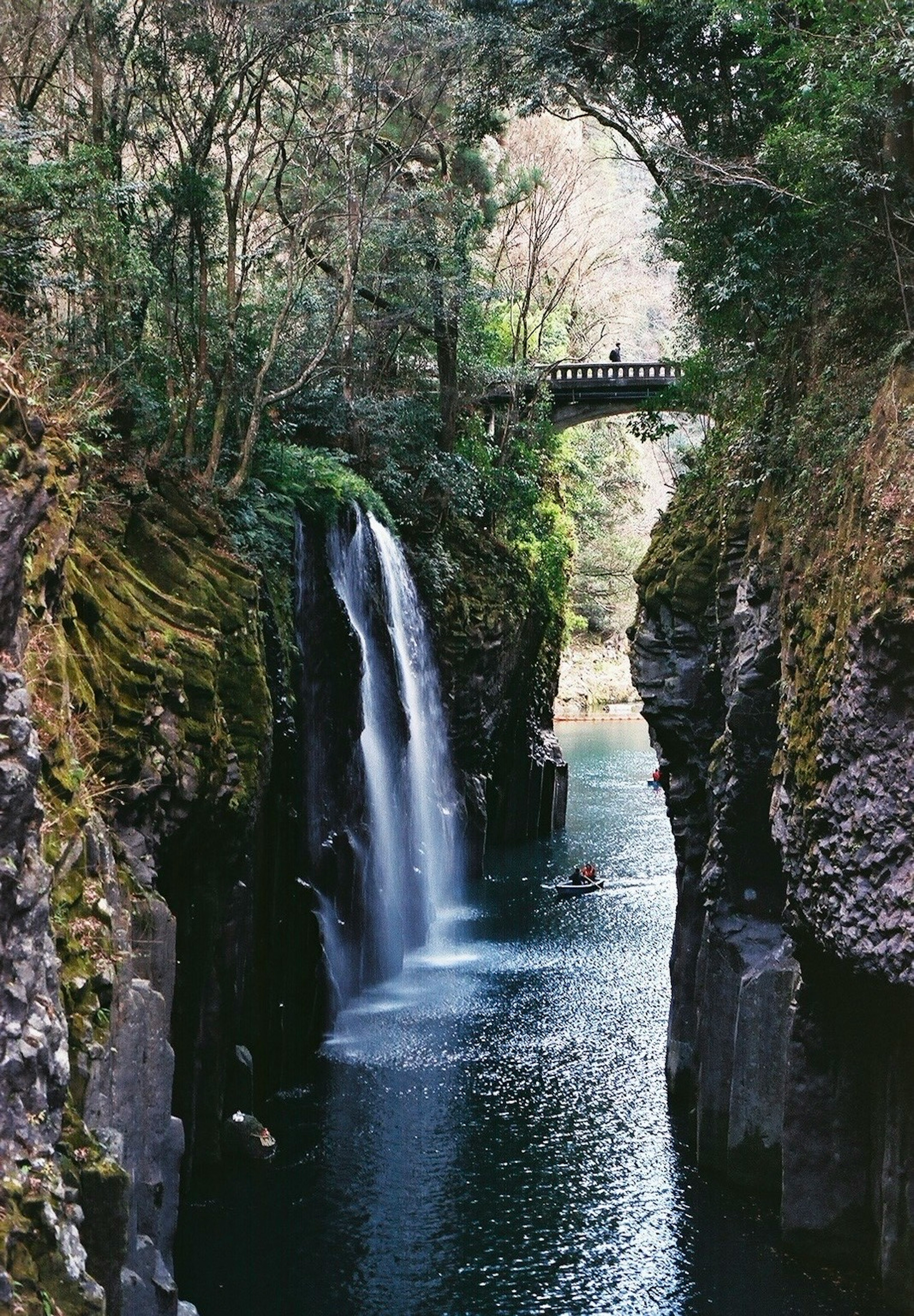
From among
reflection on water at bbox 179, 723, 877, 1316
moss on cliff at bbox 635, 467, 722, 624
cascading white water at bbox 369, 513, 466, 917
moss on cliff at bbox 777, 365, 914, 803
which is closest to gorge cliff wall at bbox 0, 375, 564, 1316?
reflection on water at bbox 179, 723, 877, 1316

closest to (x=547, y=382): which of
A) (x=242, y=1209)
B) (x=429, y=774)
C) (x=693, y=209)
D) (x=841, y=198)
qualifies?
(x=429, y=774)

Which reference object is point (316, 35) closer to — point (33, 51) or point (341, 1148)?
point (33, 51)

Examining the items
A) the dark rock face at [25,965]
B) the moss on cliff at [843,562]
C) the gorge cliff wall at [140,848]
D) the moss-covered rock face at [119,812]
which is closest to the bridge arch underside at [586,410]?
the gorge cliff wall at [140,848]

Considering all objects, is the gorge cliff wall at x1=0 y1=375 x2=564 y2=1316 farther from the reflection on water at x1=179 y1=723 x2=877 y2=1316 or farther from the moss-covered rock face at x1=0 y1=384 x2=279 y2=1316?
the reflection on water at x1=179 y1=723 x2=877 y2=1316

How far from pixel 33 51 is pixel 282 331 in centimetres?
608

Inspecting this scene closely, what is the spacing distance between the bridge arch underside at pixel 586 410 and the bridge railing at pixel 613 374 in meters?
0.63

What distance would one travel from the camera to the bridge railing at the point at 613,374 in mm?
42250

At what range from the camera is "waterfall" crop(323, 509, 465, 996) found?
2756cm

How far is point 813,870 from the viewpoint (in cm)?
1478

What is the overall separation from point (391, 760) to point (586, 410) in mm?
17939

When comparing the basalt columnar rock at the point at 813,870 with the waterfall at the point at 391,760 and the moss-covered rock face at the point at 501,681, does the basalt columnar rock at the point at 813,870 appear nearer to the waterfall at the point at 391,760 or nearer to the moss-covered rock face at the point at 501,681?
the waterfall at the point at 391,760

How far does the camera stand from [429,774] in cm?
3378

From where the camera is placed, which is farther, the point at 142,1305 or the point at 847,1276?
the point at 847,1276

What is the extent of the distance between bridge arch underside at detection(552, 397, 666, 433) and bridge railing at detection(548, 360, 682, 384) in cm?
63
